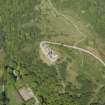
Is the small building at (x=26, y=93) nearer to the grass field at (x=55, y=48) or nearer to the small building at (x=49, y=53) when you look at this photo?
the grass field at (x=55, y=48)

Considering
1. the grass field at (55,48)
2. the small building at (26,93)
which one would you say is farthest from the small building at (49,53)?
the small building at (26,93)

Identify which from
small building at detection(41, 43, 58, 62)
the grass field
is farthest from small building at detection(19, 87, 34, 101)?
small building at detection(41, 43, 58, 62)

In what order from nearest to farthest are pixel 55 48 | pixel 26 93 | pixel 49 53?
pixel 26 93, pixel 49 53, pixel 55 48

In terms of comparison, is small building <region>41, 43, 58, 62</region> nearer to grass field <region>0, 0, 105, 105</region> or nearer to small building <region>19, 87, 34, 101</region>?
grass field <region>0, 0, 105, 105</region>

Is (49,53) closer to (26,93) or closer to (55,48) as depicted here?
(55,48)

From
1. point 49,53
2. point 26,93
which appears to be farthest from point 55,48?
point 26,93

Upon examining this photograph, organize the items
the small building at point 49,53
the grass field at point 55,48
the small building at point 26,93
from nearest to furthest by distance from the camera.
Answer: the grass field at point 55,48 → the small building at point 26,93 → the small building at point 49,53

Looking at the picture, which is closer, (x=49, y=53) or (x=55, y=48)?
(x=49, y=53)

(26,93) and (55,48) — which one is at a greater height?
(55,48)

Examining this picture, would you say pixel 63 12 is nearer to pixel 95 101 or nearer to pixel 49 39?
pixel 49 39
